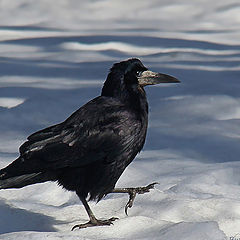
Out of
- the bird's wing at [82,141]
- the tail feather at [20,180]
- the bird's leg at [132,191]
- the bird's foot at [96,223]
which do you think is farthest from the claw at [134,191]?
the tail feather at [20,180]

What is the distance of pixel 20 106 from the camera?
6.17 metres

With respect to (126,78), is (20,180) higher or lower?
lower

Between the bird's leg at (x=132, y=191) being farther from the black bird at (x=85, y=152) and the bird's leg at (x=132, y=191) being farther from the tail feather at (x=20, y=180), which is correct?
the tail feather at (x=20, y=180)

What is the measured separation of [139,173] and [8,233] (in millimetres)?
1327

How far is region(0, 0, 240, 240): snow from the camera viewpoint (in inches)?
151

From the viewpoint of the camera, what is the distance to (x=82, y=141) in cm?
383

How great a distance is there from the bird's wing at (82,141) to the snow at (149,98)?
0.30 m

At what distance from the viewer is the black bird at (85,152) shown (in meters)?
3.77

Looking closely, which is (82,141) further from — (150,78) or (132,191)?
(150,78)

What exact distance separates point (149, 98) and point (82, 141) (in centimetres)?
265

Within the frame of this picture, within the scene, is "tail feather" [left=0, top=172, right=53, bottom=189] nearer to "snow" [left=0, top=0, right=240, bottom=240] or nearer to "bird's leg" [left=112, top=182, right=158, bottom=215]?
"snow" [left=0, top=0, right=240, bottom=240]

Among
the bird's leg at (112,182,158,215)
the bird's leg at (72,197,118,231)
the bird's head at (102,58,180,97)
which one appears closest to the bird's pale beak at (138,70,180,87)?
the bird's head at (102,58,180,97)

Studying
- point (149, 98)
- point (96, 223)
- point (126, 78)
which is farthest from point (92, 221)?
point (149, 98)

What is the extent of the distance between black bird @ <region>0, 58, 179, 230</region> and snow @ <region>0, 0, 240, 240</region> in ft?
0.65
